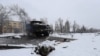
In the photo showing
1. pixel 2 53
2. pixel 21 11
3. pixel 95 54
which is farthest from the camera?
pixel 21 11

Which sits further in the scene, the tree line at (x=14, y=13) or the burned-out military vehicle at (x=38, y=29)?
the tree line at (x=14, y=13)

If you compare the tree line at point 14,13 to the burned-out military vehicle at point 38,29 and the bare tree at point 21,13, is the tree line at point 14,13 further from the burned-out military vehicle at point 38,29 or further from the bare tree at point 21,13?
the burned-out military vehicle at point 38,29

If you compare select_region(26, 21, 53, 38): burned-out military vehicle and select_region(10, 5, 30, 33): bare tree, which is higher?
select_region(10, 5, 30, 33): bare tree

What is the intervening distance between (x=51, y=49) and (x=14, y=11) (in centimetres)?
4835

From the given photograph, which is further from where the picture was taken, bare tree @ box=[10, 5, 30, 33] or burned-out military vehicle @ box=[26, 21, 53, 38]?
bare tree @ box=[10, 5, 30, 33]

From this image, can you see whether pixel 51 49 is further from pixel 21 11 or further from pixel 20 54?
pixel 21 11

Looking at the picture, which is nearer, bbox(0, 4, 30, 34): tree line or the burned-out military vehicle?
the burned-out military vehicle

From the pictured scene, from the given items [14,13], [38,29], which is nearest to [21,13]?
[14,13]

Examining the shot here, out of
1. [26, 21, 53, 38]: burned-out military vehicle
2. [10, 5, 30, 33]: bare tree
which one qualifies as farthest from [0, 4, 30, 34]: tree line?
[26, 21, 53, 38]: burned-out military vehicle

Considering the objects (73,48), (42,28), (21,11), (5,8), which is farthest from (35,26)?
(5,8)

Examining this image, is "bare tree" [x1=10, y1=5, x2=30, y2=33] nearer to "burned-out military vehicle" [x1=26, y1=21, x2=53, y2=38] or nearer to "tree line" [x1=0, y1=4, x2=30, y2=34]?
"tree line" [x1=0, y1=4, x2=30, y2=34]

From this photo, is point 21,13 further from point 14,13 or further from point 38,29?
point 38,29

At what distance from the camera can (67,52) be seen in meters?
10.4

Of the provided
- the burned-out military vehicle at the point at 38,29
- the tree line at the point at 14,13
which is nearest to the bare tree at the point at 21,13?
the tree line at the point at 14,13
